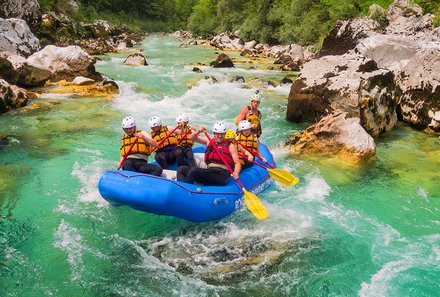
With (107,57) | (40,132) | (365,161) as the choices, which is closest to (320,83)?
(365,161)

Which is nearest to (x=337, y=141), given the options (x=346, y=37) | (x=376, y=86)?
(x=376, y=86)

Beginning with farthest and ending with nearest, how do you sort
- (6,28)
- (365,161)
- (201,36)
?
1. (201,36)
2. (6,28)
3. (365,161)

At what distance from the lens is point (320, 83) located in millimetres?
10727

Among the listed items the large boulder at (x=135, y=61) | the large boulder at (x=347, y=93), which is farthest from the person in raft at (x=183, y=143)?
the large boulder at (x=135, y=61)

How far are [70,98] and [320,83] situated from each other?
25.7 ft

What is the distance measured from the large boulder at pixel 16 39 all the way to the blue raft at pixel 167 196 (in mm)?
12715

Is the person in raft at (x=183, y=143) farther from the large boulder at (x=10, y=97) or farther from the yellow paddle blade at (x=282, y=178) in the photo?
the large boulder at (x=10, y=97)

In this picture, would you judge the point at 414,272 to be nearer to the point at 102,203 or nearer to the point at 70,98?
the point at 102,203

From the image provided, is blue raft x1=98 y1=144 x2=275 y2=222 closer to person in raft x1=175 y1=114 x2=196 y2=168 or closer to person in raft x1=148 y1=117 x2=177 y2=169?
person in raft x1=175 y1=114 x2=196 y2=168

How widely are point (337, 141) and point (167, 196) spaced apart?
4.81 meters

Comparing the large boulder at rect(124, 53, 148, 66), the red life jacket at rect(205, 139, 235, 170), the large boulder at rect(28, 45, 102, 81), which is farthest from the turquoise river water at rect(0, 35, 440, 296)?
the large boulder at rect(124, 53, 148, 66)

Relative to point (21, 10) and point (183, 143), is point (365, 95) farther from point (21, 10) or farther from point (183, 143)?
point (21, 10)

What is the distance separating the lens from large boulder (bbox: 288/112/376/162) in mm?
8648

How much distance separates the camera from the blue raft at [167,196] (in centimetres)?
543
